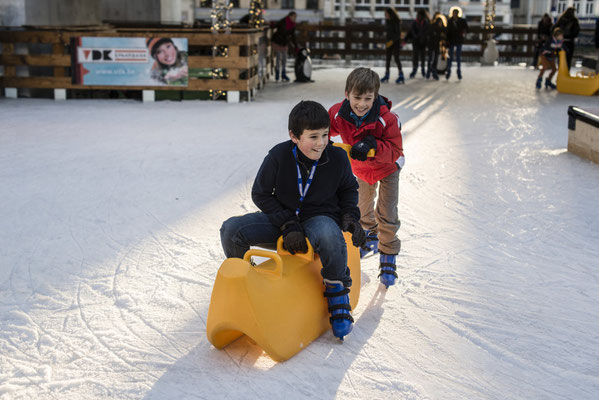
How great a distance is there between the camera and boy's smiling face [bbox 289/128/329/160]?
116 inches

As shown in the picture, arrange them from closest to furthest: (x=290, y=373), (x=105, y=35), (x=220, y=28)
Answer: (x=290, y=373) < (x=105, y=35) < (x=220, y=28)

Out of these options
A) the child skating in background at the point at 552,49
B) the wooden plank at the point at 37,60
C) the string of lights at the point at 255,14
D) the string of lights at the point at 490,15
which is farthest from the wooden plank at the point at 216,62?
the string of lights at the point at 490,15

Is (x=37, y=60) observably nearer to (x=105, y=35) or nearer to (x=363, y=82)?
(x=105, y=35)

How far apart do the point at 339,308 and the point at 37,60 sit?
9.96m

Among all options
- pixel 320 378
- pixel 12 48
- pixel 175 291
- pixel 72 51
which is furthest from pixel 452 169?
pixel 12 48

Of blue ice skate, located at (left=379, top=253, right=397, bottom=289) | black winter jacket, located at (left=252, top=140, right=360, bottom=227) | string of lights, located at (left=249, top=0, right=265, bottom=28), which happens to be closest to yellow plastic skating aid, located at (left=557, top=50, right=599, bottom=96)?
string of lights, located at (left=249, top=0, right=265, bottom=28)

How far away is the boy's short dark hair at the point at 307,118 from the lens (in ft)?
9.62

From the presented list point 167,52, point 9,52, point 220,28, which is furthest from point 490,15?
point 9,52

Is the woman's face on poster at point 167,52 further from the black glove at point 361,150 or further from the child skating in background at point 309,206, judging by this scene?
the child skating in background at point 309,206

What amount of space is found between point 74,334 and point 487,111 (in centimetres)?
872

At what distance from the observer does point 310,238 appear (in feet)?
9.86

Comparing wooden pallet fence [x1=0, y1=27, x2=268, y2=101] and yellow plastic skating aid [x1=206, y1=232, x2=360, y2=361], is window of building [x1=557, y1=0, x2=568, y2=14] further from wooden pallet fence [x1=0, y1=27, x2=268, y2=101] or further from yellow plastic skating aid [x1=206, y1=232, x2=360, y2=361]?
yellow plastic skating aid [x1=206, y1=232, x2=360, y2=361]

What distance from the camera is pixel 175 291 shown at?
369cm

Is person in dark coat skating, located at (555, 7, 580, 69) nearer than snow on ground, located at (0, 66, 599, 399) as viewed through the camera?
No
